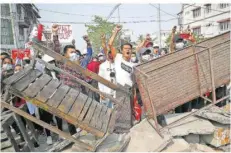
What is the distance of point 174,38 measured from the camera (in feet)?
19.2

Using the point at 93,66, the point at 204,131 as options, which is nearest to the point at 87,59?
the point at 93,66

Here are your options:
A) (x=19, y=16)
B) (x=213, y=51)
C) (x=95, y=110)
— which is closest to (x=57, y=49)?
(x=95, y=110)

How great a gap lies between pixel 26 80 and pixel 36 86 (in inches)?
8.7

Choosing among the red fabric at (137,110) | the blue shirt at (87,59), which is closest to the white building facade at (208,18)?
the blue shirt at (87,59)

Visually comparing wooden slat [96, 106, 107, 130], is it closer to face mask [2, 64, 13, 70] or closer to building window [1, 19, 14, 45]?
face mask [2, 64, 13, 70]

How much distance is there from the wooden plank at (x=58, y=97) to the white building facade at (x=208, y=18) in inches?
1018

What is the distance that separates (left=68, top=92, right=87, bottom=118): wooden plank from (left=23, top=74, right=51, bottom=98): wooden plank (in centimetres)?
56

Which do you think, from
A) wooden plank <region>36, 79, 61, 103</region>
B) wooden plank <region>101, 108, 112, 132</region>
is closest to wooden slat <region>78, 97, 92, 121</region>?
wooden plank <region>101, 108, 112, 132</region>

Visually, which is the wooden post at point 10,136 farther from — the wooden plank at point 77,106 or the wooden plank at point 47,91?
the wooden plank at point 77,106

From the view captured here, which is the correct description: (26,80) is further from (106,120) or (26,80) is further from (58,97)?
(106,120)

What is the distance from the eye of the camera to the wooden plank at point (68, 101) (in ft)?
10.7

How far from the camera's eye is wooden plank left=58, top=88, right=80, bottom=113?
3.25 meters

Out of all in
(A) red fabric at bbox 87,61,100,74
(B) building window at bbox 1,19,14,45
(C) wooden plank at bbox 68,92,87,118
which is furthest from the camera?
(B) building window at bbox 1,19,14,45

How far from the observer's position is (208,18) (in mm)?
31734
